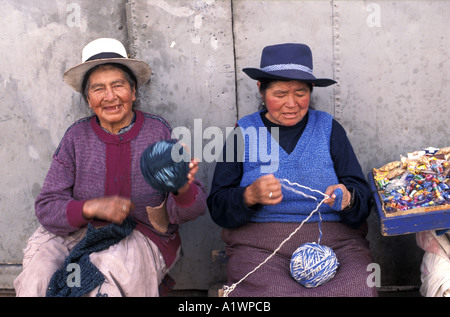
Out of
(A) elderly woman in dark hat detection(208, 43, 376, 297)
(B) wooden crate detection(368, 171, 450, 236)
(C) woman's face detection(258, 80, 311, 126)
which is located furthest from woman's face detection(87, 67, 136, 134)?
(B) wooden crate detection(368, 171, 450, 236)

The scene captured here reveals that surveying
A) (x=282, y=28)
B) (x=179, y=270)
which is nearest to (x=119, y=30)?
(x=282, y=28)

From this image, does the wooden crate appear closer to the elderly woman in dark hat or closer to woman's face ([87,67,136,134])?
the elderly woman in dark hat

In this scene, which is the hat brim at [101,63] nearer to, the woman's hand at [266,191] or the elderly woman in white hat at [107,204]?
the elderly woman in white hat at [107,204]

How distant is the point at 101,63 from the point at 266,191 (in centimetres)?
117

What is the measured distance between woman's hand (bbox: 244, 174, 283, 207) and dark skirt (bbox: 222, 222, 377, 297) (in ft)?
0.96

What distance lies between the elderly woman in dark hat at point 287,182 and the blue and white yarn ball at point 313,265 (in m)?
0.14

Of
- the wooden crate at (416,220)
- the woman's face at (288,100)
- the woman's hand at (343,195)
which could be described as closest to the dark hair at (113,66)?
the woman's face at (288,100)

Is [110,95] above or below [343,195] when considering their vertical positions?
above

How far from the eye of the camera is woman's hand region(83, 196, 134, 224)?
2742 millimetres

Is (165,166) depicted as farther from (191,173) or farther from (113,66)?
(113,66)

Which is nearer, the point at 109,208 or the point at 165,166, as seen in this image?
the point at 165,166

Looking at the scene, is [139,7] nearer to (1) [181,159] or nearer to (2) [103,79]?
(2) [103,79]

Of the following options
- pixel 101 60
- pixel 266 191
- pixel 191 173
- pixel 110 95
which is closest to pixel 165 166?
pixel 191 173

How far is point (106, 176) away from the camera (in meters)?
3.05
